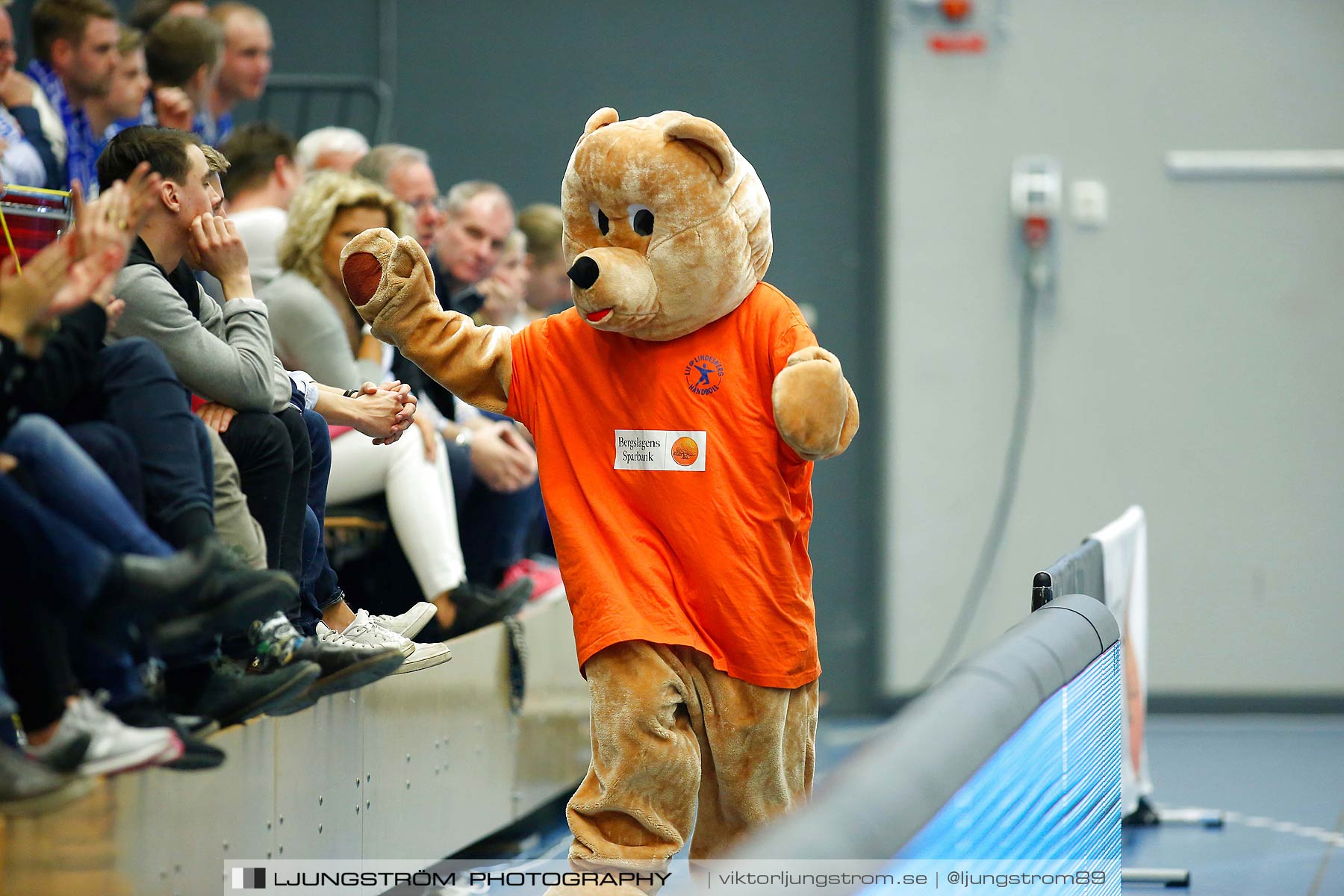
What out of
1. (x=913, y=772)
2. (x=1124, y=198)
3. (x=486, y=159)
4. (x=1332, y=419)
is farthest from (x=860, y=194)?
(x=913, y=772)

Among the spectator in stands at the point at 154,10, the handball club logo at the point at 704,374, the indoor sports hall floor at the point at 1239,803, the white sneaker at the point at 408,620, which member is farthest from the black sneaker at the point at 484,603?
the spectator in stands at the point at 154,10

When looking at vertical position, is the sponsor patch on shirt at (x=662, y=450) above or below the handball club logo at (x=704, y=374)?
below

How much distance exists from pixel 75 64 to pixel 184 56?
1.11 feet

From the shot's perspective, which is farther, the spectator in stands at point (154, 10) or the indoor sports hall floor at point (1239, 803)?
the spectator in stands at point (154, 10)

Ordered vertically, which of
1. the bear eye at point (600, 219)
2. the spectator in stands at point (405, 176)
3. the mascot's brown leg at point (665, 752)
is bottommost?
the mascot's brown leg at point (665, 752)

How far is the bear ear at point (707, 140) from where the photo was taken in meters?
2.59

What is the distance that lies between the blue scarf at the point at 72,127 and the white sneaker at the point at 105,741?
2298mm

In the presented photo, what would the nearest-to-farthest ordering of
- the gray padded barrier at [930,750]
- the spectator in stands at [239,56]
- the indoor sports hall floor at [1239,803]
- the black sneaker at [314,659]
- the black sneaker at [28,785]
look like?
the gray padded barrier at [930,750]
the black sneaker at [28,785]
the black sneaker at [314,659]
the indoor sports hall floor at [1239,803]
the spectator in stands at [239,56]

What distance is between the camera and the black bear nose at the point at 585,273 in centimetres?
253

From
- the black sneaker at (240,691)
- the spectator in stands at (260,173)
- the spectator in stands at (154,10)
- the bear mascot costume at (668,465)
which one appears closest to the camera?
the black sneaker at (240,691)

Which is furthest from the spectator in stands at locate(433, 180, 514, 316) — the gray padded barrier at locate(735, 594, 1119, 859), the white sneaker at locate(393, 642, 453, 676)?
the gray padded barrier at locate(735, 594, 1119, 859)

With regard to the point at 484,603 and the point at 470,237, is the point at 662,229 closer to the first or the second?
the point at 484,603

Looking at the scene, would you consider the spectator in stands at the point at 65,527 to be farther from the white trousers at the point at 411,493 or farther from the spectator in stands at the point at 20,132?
the spectator in stands at the point at 20,132

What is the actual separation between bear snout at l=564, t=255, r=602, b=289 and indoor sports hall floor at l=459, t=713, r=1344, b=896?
1319mm
